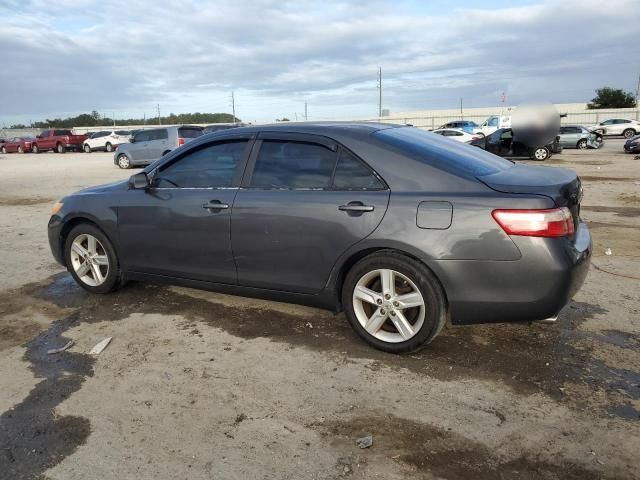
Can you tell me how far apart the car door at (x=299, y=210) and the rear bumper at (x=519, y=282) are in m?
0.68

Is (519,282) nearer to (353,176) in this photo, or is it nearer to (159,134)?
(353,176)

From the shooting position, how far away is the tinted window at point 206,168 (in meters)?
4.34

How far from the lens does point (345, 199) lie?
372 cm

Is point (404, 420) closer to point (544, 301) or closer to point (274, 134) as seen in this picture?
point (544, 301)

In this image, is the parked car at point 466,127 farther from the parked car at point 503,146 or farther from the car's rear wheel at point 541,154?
the parked car at point 503,146

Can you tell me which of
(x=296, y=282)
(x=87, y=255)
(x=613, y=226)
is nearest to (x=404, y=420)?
(x=296, y=282)

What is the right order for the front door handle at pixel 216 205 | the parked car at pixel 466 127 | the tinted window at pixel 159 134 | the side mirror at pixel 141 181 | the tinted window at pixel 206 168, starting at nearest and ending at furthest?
the front door handle at pixel 216 205 → the tinted window at pixel 206 168 → the side mirror at pixel 141 181 → the tinted window at pixel 159 134 → the parked car at pixel 466 127

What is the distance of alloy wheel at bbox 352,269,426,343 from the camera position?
3.59 m

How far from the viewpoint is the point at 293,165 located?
4.06 m

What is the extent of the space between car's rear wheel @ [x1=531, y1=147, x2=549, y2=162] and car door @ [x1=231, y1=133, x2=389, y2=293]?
19.7 metres

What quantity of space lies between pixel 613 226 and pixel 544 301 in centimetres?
558

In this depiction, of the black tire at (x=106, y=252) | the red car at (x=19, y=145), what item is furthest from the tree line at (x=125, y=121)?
the black tire at (x=106, y=252)

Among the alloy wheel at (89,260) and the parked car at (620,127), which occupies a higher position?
the parked car at (620,127)

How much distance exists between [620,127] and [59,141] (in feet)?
135
